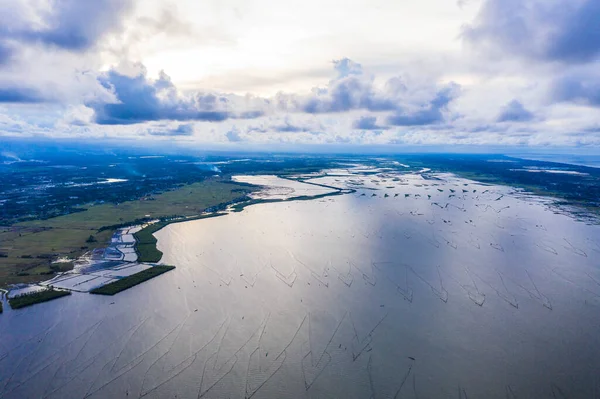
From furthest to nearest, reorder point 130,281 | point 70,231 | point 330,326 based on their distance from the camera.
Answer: point 70,231, point 130,281, point 330,326

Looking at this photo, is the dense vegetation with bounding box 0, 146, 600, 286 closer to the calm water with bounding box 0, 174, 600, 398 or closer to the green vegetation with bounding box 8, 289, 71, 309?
the green vegetation with bounding box 8, 289, 71, 309

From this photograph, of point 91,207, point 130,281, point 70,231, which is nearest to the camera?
point 130,281

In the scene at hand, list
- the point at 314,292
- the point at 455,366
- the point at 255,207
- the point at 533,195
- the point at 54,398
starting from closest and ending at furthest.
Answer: the point at 54,398, the point at 455,366, the point at 314,292, the point at 255,207, the point at 533,195

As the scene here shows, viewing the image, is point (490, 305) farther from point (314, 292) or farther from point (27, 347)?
point (27, 347)

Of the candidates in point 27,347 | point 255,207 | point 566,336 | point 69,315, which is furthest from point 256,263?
point 255,207

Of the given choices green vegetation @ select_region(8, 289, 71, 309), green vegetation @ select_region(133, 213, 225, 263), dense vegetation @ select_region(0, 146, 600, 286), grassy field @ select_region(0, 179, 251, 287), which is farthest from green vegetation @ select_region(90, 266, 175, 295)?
grassy field @ select_region(0, 179, 251, 287)

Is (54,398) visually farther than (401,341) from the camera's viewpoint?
No

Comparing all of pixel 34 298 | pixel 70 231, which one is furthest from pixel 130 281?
pixel 70 231

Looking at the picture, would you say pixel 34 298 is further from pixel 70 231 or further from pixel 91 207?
pixel 91 207
